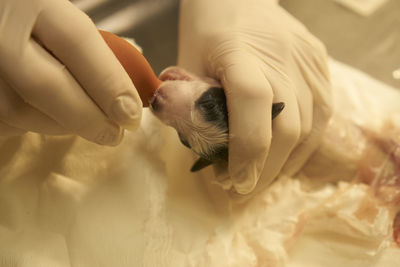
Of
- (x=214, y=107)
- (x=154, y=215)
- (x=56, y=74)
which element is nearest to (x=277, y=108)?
(x=214, y=107)

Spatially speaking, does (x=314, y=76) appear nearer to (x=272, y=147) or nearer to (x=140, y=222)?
(x=272, y=147)

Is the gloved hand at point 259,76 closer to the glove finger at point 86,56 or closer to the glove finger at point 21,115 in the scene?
the glove finger at point 86,56

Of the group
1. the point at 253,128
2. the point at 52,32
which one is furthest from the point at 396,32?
the point at 52,32

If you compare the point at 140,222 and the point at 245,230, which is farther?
the point at 245,230

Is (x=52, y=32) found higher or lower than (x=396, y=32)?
higher

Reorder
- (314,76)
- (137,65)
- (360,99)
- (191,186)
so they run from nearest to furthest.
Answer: (137,65) < (191,186) < (314,76) < (360,99)

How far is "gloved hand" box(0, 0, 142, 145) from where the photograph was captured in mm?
659

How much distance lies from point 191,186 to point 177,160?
0.09m

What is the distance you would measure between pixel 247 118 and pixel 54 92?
16.8 inches

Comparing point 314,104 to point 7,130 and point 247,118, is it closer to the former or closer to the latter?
point 247,118

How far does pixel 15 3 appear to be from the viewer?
67cm

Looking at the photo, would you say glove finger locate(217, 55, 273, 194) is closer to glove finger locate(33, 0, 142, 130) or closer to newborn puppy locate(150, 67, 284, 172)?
newborn puppy locate(150, 67, 284, 172)

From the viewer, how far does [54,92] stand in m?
0.69

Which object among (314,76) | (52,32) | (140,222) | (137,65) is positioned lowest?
(140,222)
